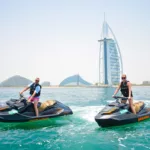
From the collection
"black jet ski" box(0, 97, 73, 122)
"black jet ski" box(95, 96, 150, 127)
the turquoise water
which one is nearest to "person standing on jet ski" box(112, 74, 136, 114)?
"black jet ski" box(95, 96, 150, 127)

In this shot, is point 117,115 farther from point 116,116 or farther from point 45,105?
point 45,105

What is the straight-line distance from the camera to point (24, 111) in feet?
30.3

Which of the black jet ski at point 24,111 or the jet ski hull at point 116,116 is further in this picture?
the black jet ski at point 24,111

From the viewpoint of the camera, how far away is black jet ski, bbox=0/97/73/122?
8805mm

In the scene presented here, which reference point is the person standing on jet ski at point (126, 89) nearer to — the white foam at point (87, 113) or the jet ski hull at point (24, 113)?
the white foam at point (87, 113)

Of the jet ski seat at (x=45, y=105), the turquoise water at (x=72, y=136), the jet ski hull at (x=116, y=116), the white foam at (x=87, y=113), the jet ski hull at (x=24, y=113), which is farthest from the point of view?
the white foam at (x=87, y=113)

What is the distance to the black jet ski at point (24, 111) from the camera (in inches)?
347

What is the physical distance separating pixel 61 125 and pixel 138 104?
364cm

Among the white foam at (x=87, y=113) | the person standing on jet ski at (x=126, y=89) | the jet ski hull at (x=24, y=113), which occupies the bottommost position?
the white foam at (x=87, y=113)

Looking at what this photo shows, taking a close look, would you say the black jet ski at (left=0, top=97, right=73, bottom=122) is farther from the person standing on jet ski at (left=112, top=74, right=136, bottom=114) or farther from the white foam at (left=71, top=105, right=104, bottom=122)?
the person standing on jet ski at (left=112, top=74, right=136, bottom=114)

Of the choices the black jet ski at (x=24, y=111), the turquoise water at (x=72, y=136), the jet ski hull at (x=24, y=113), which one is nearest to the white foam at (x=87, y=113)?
the turquoise water at (x=72, y=136)

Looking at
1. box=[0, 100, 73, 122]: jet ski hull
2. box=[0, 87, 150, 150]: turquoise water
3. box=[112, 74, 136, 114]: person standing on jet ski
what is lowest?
box=[0, 87, 150, 150]: turquoise water

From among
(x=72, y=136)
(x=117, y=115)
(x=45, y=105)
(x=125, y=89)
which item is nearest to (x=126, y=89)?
(x=125, y=89)

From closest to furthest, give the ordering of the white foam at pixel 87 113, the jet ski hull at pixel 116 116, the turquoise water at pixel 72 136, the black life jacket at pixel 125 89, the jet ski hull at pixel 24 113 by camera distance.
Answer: the turquoise water at pixel 72 136, the jet ski hull at pixel 116 116, the jet ski hull at pixel 24 113, the black life jacket at pixel 125 89, the white foam at pixel 87 113
